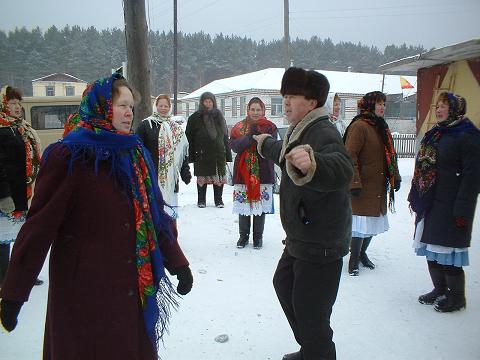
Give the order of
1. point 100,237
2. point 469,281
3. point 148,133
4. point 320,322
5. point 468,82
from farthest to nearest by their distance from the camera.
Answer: point 468,82, point 148,133, point 469,281, point 320,322, point 100,237

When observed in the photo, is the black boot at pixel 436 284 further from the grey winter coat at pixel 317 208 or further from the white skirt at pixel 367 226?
the grey winter coat at pixel 317 208

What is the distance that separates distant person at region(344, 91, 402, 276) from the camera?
12.7 ft

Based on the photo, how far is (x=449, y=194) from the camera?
3.26 metres

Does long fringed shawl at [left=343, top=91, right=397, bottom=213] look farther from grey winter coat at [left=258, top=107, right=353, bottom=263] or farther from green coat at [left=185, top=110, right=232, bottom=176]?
green coat at [left=185, top=110, right=232, bottom=176]

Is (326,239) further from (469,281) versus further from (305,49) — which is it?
(305,49)

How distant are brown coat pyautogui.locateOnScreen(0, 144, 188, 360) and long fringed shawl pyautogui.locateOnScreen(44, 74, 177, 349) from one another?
62 millimetres

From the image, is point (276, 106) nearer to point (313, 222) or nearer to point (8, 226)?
point (8, 226)

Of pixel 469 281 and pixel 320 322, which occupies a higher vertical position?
pixel 320 322

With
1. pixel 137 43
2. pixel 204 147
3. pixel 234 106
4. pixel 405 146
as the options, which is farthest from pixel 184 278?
pixel 234 106

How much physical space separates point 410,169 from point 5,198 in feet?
43.0

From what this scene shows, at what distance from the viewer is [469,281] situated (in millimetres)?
4004

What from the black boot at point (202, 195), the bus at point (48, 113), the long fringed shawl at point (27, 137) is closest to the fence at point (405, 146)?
the black boot at point (202, 195)

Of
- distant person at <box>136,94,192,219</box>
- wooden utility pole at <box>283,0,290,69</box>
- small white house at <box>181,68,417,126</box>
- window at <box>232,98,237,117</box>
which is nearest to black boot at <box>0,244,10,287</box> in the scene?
distant person at <box>136,94,192,219</box>

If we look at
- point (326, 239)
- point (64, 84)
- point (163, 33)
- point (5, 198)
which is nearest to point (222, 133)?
point (5, 198)
